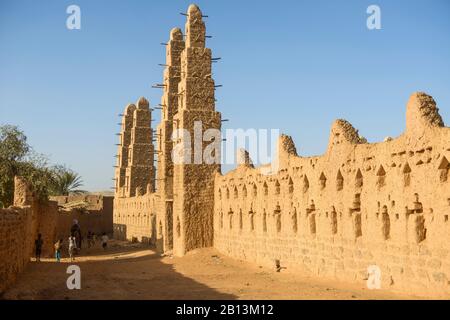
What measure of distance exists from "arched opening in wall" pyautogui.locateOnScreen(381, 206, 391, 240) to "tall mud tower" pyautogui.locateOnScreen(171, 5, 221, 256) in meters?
12.7

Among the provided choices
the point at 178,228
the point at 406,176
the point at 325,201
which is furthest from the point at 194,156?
the point at 406,176

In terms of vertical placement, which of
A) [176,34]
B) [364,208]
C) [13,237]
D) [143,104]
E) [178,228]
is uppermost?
[176,34]

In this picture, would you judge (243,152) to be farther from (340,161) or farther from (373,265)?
(373,265)

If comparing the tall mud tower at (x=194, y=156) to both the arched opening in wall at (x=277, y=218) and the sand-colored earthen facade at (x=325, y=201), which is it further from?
the arched opening in wall at (x=277, y=218)

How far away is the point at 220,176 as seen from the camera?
78.7 feet

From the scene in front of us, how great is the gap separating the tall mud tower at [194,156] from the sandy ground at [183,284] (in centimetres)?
271

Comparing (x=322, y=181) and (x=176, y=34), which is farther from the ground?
(x=176, y=34)

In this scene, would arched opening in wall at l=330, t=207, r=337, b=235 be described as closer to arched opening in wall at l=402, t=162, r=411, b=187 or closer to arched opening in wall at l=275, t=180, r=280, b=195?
arched opening in wall at l=402, t=162, r=411, b=187

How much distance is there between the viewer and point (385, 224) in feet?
40.8

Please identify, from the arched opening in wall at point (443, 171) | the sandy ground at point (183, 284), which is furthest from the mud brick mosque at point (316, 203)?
the sandy ground at point (183, 284)

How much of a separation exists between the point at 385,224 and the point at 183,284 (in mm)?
5781

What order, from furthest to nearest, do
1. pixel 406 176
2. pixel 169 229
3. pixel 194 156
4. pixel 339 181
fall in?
pixel 169 229
pixel 194 156
pixel 339 181
pixel 406 176

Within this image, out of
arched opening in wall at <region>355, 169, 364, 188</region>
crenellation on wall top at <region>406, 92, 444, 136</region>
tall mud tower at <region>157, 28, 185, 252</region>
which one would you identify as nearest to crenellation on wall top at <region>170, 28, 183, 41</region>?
tall mud tower at <region>157, 28, 185, 252</region>

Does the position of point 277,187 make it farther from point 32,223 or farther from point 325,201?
point 32,223
